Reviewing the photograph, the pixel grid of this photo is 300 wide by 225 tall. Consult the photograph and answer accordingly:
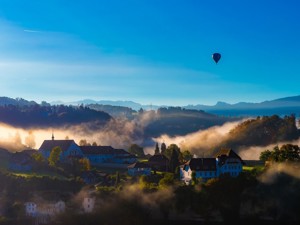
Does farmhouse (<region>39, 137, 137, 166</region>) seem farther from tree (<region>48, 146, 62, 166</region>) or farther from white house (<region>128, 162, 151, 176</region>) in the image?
white house (<region>128, 162, 151, 176</region>)

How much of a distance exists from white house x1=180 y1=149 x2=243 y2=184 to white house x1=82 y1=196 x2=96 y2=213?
66.4 ft

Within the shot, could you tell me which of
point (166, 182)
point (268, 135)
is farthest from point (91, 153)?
point (268, 135)

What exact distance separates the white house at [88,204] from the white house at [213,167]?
66.4 feet

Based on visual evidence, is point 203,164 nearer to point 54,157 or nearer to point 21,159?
point 54,157

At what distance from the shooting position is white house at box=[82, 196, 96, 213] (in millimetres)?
90938

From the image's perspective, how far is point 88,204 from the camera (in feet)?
301

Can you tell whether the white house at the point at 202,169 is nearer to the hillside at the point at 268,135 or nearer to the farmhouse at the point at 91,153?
the farmhouse at the point at 91,153

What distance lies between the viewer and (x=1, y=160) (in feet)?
419

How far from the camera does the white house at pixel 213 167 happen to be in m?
98.1

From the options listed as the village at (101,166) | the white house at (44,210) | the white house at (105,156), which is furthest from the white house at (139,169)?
the white house at (44,210)

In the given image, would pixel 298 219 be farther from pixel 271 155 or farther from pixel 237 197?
pixel 271 155

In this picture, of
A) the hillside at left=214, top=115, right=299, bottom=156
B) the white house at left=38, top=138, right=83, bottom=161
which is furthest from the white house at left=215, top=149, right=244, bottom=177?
the hillside at left=214, top=115, right=299, bottom=156

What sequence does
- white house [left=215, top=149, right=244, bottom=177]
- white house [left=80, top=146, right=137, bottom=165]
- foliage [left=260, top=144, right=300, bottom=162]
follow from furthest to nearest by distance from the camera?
white house [left=80, top=146, right=137, bottom=165] < white house [left=215, top=149, right=244, bottom=177] < foliage [left=260, top=144, right=300, bottom=162]

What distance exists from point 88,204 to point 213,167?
2722cm
